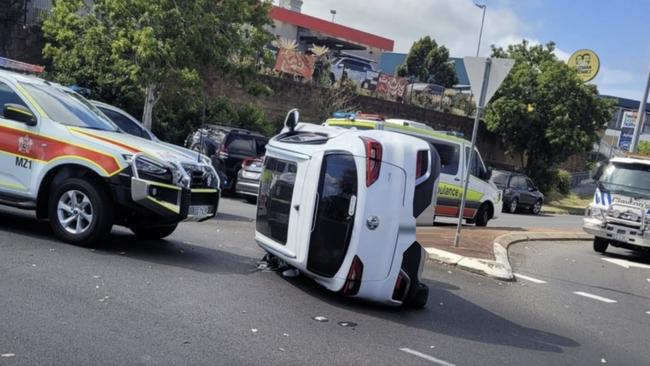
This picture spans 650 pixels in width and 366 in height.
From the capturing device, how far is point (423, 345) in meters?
5.66

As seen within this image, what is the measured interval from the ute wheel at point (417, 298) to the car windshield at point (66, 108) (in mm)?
4299

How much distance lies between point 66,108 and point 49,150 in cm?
78

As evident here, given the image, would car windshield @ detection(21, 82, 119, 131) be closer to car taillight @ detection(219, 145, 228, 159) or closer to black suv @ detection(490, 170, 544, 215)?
car taillight @ detection(219, 145, 228, 159)

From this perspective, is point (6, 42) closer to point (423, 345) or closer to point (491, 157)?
point (423, 345)

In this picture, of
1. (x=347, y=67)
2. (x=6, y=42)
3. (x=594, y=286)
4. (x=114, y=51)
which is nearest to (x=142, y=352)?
(x=594, y=286)

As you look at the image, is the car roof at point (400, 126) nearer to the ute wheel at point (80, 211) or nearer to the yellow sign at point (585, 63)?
the ute wheel at point (80, 211)

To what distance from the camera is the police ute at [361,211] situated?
626 centimetres

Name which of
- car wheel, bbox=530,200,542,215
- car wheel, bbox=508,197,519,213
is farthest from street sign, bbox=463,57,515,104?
car wheel, bbox=530,200,542,215

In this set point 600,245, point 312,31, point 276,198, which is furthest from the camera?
point 312,31

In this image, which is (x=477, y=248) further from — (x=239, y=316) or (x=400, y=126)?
(x=239, y=316)

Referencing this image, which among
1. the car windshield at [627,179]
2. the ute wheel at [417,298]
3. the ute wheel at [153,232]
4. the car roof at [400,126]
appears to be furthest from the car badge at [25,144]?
the car windshield at [627,179]

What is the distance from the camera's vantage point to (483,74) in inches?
433

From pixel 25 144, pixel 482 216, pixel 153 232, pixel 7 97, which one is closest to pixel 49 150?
pixel 25 144

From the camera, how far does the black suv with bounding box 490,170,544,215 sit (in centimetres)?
2656
